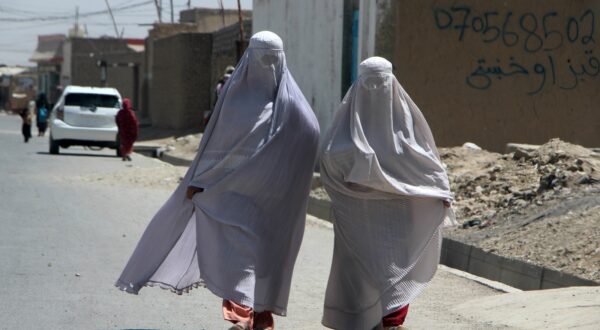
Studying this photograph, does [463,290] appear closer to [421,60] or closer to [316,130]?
[316,130]

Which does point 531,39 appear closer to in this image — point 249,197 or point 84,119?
point 249,197

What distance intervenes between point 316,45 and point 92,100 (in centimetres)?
711

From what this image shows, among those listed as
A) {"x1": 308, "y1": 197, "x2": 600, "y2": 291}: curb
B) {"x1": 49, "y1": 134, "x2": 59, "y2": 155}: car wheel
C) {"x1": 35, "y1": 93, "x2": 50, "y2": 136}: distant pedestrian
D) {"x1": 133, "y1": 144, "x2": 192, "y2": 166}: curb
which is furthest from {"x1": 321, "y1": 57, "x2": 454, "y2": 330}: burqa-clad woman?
{"x1": 35, "y1": 93, "x2": 50, "y2": 136}: distant pedestrian

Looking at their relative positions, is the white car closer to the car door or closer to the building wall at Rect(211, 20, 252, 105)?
the car door

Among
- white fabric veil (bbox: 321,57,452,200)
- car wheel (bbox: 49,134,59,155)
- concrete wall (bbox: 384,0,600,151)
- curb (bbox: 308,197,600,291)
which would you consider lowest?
car wheel (bbox: 49,134,59,155)

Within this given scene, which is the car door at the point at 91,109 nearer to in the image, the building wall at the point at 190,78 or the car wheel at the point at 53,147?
the car wheel at the point at 53,147

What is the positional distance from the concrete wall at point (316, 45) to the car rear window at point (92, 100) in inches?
176

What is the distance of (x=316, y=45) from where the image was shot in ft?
69.2

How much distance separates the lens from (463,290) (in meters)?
8.84

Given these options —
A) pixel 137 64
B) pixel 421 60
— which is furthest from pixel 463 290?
pixel 137 64

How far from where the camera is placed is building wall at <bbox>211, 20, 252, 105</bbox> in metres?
31.0

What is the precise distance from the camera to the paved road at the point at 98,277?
7.08 metres

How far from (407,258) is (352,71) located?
1335cm

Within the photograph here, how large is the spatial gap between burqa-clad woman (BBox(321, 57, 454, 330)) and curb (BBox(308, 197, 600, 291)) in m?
2.44
